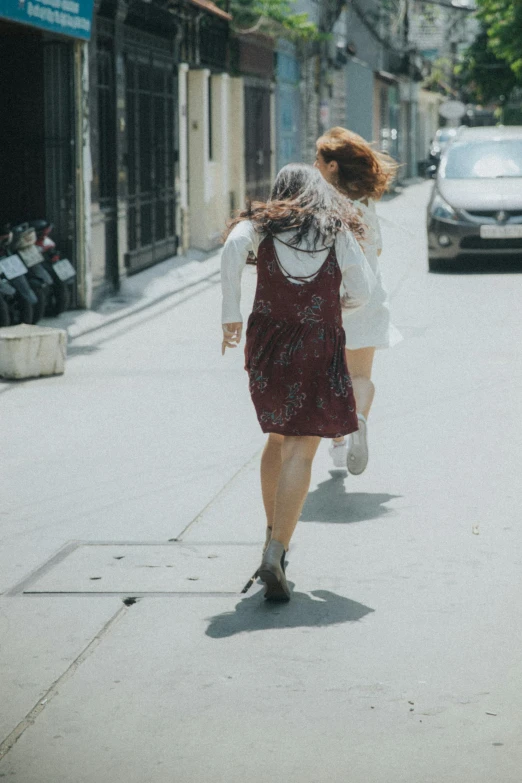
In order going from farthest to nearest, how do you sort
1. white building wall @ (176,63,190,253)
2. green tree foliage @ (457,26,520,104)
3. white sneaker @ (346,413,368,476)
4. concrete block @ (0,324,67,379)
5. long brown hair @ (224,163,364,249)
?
green tree foliage @ (457,26,520,104)
white building wall @ (176,63,190,253)
concrete block @ (0,324,67,379)
white sneaker @ (346,413,368,476)
long brown hair @ (224,163,364,249)

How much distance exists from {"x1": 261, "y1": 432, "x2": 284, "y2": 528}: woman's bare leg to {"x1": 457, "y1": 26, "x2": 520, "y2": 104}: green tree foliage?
44.6m

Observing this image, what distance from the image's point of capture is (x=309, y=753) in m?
3.59

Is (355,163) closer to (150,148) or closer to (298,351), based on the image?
(298,351)

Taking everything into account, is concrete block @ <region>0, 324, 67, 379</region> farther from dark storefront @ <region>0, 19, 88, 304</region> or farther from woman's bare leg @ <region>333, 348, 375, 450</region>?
woman's bare leg @ <region>333, 348, 375, 450</region>

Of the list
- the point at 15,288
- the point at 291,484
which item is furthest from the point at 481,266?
the point at 291,484

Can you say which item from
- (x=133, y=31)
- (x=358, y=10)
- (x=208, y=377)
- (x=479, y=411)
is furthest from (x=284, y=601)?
(x=358, y=10)

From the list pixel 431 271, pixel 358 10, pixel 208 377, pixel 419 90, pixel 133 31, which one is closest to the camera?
pixel 208 377

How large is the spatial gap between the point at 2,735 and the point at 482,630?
5.45 ft

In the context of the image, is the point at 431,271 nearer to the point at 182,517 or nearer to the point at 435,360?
the point at 435,360

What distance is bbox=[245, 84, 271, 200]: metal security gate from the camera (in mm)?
24391

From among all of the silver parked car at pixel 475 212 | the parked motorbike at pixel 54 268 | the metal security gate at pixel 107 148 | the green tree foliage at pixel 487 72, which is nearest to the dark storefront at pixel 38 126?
the parked motorbike at pixel 54 268

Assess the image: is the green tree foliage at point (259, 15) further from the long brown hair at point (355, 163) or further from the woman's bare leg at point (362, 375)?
the long brown hair at point (355, 163)

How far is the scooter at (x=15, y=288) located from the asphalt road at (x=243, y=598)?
100 inches

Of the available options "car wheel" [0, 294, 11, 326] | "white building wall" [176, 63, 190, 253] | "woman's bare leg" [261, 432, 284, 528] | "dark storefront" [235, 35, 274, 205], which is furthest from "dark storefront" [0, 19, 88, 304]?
"dark storefront" [235, 35, 274, 205]
